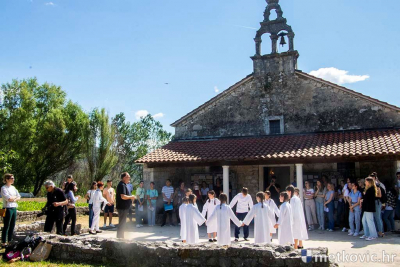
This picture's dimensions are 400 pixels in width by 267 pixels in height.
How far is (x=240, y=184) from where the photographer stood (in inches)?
617

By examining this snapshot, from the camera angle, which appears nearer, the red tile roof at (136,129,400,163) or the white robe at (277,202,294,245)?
the white robe at (277,202,294,245)

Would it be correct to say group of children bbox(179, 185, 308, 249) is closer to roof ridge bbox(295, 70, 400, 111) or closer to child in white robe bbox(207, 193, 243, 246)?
child in white robe bbox(207, 193, 243, 246)

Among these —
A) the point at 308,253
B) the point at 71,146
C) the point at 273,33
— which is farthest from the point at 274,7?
the point at 71,146

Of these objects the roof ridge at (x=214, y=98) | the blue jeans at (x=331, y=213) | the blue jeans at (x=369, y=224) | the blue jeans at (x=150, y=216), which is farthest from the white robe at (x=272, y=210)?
the roof ridge at (x=214, y=98)

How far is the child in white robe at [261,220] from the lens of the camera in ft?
28.6

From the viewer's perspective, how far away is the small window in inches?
656

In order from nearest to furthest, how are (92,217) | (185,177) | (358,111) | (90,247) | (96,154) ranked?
(90,247)
(92,217)
(358,111)
(185,177)
(96,154)

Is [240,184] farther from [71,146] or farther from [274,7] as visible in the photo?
[71,146]

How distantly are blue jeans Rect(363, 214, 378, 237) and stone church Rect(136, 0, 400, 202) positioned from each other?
2.94 metres

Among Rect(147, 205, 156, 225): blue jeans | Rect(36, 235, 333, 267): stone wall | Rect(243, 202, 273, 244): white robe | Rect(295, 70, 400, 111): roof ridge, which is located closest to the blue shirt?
Rect(243, 202, 273, 244): white robe

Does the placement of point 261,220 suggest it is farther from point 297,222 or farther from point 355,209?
point 355,209

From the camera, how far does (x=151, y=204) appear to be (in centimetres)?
1402

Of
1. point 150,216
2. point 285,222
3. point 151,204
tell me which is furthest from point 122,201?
point 150,216

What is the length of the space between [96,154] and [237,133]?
1629 cm
